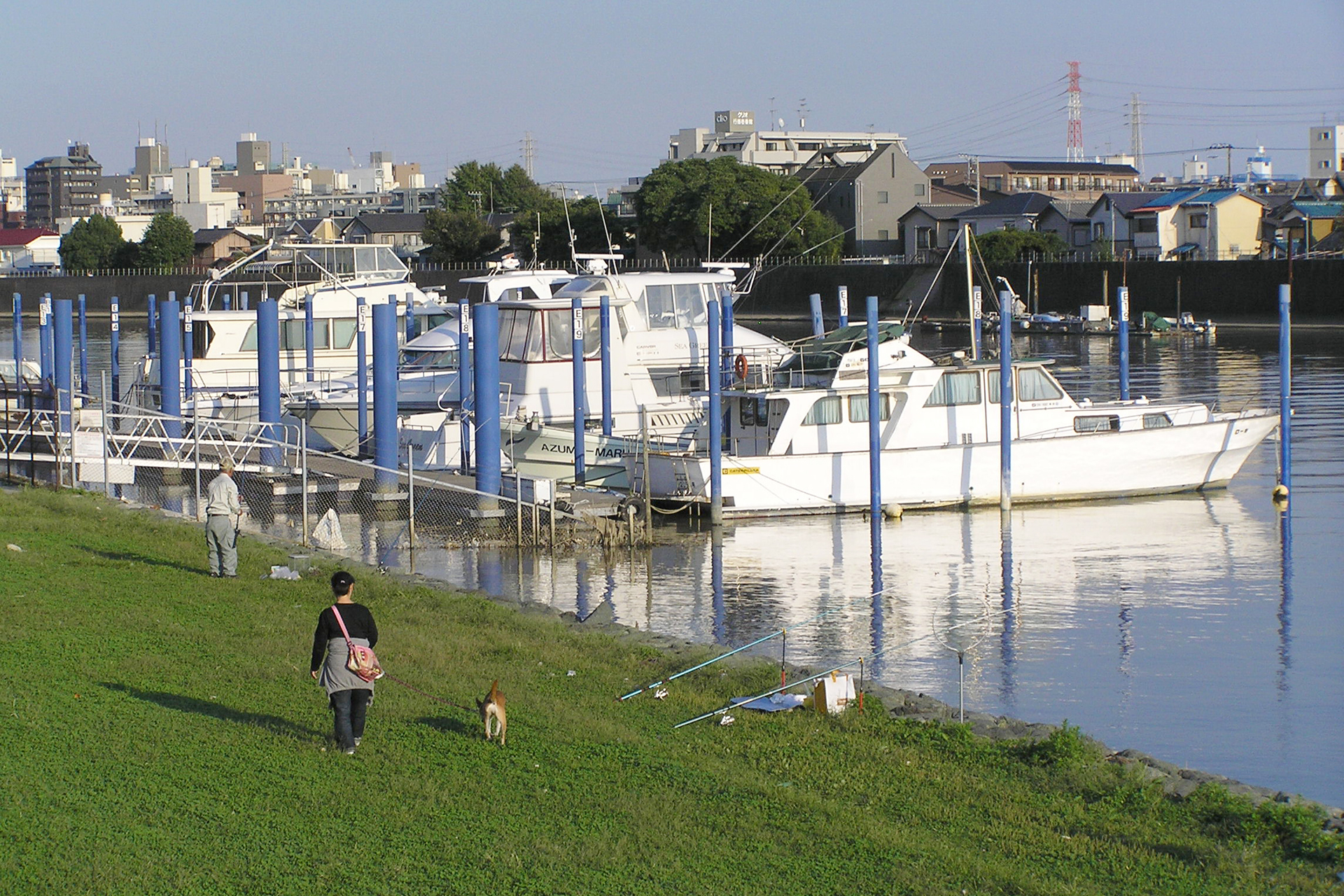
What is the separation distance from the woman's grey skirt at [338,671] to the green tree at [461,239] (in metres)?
91.2

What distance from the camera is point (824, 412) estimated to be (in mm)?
25672

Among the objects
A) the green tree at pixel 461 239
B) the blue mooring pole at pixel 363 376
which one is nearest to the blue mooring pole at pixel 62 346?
the blue mooring pole at pixel 363 376

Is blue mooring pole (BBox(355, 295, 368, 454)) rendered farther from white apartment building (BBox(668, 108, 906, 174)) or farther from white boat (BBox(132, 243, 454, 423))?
white apartment building (BBox(668, 108, 906, 174))

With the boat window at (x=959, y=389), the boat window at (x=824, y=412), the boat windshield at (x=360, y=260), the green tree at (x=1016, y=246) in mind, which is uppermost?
the green tree at (x=1016, y=246)

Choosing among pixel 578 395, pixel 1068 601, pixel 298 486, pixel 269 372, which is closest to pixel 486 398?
pixel 578 395

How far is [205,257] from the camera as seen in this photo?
124 m

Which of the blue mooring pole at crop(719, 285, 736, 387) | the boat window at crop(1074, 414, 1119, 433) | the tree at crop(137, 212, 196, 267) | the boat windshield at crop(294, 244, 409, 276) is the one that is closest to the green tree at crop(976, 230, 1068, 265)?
the boat windshield at crop(294, 244, 409, 276)

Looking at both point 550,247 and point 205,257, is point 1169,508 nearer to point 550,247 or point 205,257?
point 550,247

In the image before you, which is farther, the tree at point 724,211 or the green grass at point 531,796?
the tree at point 724,211

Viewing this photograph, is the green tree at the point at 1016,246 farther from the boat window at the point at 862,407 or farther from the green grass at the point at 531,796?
the green grass at the point at 531,796

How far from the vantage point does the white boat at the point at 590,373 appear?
27766 mm

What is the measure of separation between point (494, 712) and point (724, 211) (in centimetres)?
7596

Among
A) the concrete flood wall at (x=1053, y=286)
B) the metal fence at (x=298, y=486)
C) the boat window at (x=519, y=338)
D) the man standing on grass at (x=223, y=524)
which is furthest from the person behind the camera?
the concrete flood wall at (x=1053, y=286)

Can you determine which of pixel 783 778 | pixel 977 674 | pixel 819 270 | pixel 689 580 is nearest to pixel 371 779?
pixel 783 778
